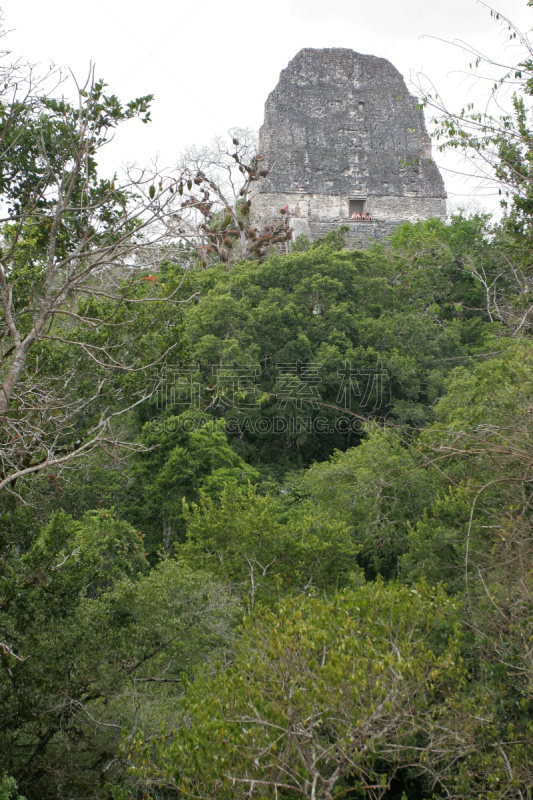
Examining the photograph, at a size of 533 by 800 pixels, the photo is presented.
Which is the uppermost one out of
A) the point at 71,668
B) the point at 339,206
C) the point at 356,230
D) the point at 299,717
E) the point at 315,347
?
the point at 339,206

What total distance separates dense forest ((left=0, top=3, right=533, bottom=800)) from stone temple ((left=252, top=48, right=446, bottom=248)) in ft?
20.6

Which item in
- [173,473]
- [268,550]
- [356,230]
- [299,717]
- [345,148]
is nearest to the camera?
[299,717]

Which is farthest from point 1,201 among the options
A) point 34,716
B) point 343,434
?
point 343,434

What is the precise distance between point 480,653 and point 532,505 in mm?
1645

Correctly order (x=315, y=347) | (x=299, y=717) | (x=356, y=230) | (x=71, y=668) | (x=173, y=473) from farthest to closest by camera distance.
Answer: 1. (x=356, y=230)
2. (x=315, y=347)
3. (x=173, y=473)
4. (x=71, y=668)
5. (x=299, y=717)

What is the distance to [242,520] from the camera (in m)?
10.3

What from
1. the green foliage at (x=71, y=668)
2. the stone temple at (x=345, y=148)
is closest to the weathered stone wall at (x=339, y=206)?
the stone temple at (x=345, y=148)

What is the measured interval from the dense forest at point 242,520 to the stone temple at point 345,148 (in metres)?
6.26

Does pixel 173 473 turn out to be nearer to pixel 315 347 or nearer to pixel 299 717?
pixel 315 347

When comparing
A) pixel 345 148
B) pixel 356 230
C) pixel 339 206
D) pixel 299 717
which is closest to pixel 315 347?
pixel 356 230

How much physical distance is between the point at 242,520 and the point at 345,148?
56.8ft

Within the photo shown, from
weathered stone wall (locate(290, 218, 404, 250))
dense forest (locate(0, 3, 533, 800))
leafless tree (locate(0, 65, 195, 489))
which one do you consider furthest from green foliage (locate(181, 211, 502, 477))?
leafless tree (locate(0, 65, 195, 489))

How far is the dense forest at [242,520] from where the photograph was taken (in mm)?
4328

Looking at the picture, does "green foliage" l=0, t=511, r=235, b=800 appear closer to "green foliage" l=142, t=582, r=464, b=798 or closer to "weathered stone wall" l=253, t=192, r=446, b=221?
"green foliage" l=142, t=582, r=464, b=798
